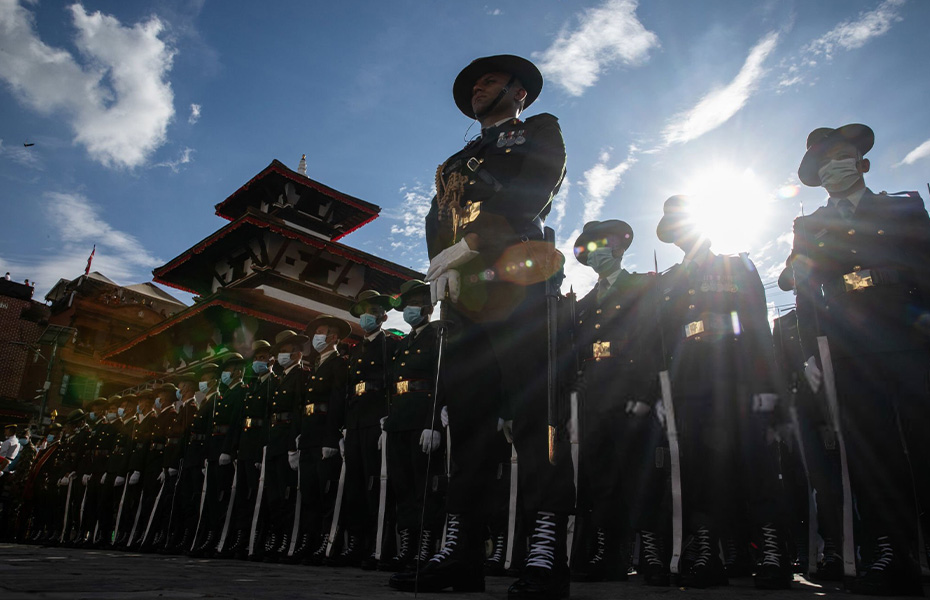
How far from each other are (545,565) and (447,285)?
121 cm

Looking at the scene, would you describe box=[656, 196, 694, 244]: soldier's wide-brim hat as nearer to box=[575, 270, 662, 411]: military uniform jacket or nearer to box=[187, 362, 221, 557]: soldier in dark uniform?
box=[575, 270, 662, 411]: military uniform jacket

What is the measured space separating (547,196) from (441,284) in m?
0.63

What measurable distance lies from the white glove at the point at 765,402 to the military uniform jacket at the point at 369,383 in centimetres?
328

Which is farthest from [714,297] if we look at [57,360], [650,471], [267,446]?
[57,360]

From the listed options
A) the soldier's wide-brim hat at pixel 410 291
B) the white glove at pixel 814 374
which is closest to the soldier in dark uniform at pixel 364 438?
the soldier's wide-brim hat at pixel 410 291

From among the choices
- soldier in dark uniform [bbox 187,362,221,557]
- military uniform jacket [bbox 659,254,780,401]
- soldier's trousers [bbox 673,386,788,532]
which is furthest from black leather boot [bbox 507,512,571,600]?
soldier in dark uniform [bbox 187,362,221,557]

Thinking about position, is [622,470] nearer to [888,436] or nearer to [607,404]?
[607,404]

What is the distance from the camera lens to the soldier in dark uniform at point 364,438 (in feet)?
18.5

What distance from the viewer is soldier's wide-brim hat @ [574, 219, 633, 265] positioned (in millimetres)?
5004

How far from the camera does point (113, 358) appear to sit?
22844mm

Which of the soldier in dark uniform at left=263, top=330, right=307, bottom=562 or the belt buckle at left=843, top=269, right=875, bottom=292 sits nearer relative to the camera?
the belt buckle at left=843, top=269, right=875, bottom=292

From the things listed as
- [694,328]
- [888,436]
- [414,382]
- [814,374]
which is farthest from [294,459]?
[888,436]

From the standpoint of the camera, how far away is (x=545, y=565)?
2.25 meters

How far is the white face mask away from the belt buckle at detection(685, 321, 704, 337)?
1.10 meters
